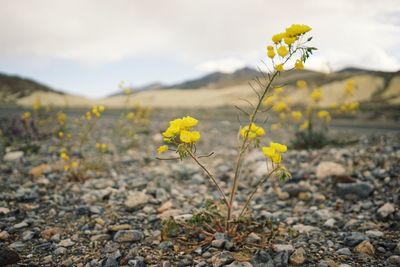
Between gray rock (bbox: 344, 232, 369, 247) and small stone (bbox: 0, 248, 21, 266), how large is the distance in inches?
130

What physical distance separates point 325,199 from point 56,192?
167 inches

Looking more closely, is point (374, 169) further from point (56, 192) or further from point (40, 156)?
point (40, 156)

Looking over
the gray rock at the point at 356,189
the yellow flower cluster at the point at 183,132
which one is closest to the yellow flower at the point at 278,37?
the yellow flower cluster at the point at 183,132

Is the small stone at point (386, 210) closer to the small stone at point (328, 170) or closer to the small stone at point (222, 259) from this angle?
the small stone at point (328, 170)

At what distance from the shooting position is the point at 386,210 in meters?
3.96

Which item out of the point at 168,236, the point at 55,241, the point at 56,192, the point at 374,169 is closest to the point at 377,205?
the point at 374,169

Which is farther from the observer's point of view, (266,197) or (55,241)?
(266,197)

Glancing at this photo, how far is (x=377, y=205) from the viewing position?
429cm

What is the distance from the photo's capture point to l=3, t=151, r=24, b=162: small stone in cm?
689

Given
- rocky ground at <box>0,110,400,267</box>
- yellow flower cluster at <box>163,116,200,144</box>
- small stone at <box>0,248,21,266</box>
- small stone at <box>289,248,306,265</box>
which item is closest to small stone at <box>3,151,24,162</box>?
rocky ground at <box>0,110,400,267</box>

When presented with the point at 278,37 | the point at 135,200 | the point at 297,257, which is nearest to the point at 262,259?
the point at 297,257

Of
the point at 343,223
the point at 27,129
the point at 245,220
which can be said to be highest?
the point at 27,129

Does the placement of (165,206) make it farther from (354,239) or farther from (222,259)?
(354,239)

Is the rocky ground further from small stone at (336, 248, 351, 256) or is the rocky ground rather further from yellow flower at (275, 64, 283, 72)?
yellow flower at (275, 64, 283, 72)
